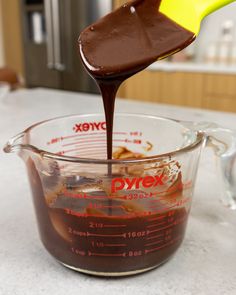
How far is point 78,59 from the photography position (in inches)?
126

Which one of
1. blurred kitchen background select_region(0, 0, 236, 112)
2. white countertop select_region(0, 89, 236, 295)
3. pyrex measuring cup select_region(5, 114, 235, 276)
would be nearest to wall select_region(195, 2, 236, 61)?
blurred kitchen background select_region(0, 0, 236, 112)

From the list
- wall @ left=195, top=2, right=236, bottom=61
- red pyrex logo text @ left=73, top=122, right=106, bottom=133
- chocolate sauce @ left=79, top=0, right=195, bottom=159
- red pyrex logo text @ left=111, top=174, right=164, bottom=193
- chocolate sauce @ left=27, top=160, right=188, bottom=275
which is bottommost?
wall @ left=195, top=2, right=236, bottom=61

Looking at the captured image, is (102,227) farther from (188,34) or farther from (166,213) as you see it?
(188,34)

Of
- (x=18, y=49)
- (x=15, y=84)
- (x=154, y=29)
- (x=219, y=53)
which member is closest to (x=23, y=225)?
(x=154, y=29)

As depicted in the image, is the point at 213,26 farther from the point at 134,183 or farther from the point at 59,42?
the point at 134,183

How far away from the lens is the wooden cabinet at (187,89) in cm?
257

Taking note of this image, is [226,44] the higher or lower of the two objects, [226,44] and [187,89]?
the higher

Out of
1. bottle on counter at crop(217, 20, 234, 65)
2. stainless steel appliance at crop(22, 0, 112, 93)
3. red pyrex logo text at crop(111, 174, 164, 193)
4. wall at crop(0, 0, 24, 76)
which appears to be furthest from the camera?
wall at crop(0, 0, 24, 76)

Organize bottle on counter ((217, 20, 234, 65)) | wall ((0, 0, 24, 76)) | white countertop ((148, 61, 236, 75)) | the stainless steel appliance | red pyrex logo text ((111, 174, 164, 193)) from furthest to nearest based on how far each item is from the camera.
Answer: wall ((0, 0, 24, 76))
the stainless steel appliance
bottle on counter ((217, 20, 234, 65))
white countertop ((148, 61, 236, 75))
red pyrex logo text ((111, 174, 164, 193))

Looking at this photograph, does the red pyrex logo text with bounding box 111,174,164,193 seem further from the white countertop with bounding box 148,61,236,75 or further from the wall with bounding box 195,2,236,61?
the wall with bounding box 195,2,236,61

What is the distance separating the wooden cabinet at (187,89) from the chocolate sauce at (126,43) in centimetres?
206

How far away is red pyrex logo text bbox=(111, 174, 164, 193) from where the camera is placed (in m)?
0.45

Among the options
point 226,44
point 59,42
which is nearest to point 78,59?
point 59,42

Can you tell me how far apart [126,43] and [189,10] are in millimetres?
107
